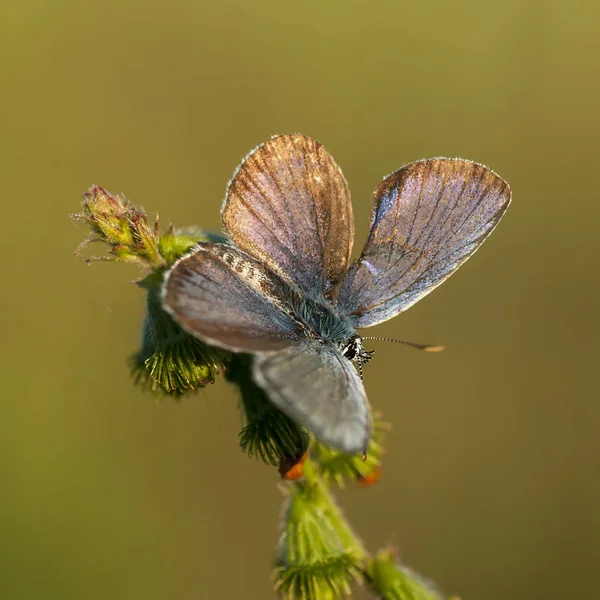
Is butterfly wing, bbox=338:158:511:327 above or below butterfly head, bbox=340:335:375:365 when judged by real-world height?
above

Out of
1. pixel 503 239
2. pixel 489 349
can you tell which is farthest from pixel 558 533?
pixel 503 239

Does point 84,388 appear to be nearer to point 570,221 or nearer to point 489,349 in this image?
point 489,349

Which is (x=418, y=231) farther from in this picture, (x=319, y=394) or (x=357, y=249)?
(x=357, y=249)

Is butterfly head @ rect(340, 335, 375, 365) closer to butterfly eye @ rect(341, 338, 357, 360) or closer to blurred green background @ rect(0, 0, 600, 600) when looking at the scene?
butterfly eye @ rect(341, 338, 357, 360)

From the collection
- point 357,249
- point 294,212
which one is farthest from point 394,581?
point 357,249

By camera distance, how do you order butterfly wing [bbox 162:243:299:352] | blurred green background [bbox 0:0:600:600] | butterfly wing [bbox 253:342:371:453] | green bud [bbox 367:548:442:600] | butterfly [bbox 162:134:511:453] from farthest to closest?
blurred green background [bbox 0:0:600:600], green bud [bbox 367:548:442:600], butterfly [bbox 162:134:511:453], butterfly wing [bbox 162:243:299:352], butterfly wing [bbox 253:342:371:453]

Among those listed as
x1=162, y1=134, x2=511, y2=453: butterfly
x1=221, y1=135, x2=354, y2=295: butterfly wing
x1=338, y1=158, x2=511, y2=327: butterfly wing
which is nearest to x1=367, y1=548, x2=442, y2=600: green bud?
x1=162, y1=134, x2=511, y2=453: butterfly

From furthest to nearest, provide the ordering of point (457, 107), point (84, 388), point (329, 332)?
point (457, 107)
point (84, 388)
point (329, 332)
